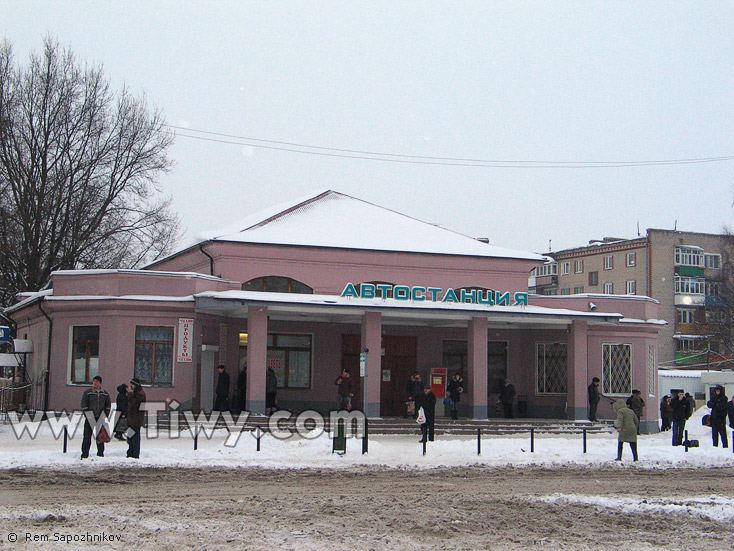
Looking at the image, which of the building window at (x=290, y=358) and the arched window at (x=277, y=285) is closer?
the arched window at (x=277, y=285)

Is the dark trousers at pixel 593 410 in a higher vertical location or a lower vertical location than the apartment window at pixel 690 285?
lower

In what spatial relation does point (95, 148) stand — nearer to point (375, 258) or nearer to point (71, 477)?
point (375, 258)

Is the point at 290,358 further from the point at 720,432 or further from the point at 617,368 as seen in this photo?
the point at 720,432

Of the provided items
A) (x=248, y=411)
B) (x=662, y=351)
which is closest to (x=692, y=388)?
(x=662, y=351)

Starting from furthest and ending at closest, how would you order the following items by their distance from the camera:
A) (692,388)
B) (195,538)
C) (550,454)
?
(692,388)
(550,454)
(195,538)

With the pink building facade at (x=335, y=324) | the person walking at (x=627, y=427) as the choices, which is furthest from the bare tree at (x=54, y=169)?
the person walking at (x=627, y=427)

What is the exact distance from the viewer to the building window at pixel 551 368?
32531mm

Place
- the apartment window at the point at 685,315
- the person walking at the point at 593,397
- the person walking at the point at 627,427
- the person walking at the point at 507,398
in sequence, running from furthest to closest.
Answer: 1. the apartment window at the point at 685,315
2. the person walking at the point at 507,398
3. the person walking at the point at 593,397
4. the person walking at the point at 627,427

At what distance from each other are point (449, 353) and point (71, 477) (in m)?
18.7

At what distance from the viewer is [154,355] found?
90.2ft

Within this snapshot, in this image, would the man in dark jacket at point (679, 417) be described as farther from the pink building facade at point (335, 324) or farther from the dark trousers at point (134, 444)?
the dark trousers at point (134, 444)

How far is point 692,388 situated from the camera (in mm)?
56844

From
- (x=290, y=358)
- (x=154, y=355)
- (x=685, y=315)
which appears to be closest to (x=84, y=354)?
(x=154, y=355)

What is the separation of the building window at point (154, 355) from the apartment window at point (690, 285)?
60613mm
